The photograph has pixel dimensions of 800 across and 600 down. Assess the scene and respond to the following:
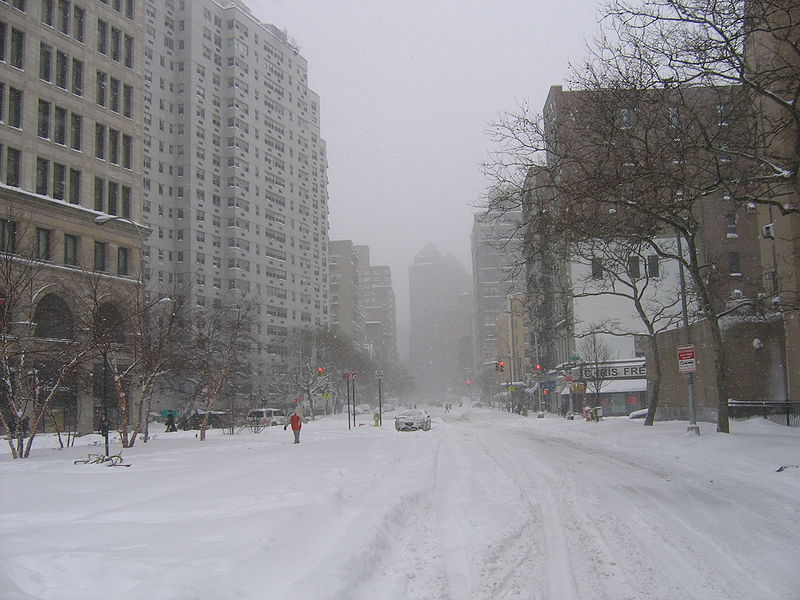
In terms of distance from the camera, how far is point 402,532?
27.0 ft

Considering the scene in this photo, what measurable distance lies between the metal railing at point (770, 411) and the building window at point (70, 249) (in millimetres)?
38227

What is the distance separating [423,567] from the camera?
21.8ft

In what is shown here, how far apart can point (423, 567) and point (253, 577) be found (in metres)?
1.81

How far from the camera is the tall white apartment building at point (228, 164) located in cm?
8700

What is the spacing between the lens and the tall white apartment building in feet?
285

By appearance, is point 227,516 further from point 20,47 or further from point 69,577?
point 20,47

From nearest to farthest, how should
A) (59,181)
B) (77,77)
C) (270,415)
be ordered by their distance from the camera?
(59,181), (77,77), (270,415)

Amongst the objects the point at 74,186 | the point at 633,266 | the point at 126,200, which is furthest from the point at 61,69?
the point at 633,266

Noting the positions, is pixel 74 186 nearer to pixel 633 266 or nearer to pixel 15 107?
pixel 15 107

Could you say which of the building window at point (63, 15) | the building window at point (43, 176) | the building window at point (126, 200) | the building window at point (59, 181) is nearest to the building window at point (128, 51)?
the building window at point (63, 15)

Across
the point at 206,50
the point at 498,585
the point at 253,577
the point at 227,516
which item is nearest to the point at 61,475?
the point at 227,516

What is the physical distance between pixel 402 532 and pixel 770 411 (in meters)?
19.7

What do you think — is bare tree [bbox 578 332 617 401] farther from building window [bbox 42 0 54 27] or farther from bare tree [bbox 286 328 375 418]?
building window [bbox 42 0 54 27]

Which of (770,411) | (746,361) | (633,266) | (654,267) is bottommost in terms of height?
(770,411)
